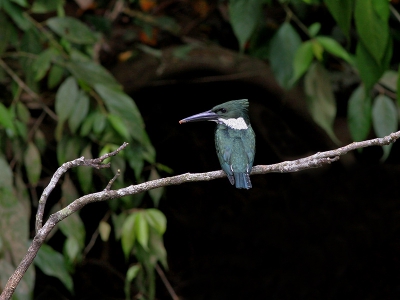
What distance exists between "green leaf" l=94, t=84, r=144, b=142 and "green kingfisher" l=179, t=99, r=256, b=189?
605 millimetres

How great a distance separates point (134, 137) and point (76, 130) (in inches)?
12.9

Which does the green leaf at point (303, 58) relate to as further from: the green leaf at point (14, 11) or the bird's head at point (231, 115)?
the green leaf at point (14, 11)

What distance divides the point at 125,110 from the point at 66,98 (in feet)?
0.85

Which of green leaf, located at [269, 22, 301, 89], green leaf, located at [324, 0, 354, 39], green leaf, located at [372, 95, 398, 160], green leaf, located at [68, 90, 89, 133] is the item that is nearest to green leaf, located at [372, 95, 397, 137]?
green leaf, located at [372, 95, 398, 160]

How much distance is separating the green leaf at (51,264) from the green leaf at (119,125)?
586 millimetres

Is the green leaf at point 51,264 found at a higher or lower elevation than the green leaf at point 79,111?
lower

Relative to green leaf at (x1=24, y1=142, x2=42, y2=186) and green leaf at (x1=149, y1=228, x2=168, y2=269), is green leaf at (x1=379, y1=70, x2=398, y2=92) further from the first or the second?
green leaf at (x1=24, y1=142, x2=42, y2=186)

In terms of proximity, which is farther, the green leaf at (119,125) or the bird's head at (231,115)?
the green leaf at (119,125)

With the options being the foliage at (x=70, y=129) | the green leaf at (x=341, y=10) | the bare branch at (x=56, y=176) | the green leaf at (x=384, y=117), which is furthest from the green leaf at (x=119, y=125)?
the bare branch at (x=56, y=176)

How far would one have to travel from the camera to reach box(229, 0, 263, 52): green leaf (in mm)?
2674

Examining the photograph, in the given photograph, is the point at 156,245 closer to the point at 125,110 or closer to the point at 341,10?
the point at 125,110

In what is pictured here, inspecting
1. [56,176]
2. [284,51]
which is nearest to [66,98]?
[284,51]

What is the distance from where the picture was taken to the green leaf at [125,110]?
2.65 meters

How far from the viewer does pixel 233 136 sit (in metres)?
2.05
